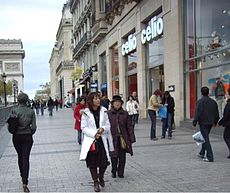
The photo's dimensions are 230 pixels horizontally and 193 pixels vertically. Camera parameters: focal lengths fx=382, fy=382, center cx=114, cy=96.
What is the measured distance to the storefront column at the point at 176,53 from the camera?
16281 mm

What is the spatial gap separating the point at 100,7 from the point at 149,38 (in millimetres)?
13751

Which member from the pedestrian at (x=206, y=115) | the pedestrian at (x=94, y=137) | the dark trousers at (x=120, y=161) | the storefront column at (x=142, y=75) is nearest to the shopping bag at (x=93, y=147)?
the pedestrian at (x=94, y=137)

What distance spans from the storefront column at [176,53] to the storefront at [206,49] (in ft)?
0.77

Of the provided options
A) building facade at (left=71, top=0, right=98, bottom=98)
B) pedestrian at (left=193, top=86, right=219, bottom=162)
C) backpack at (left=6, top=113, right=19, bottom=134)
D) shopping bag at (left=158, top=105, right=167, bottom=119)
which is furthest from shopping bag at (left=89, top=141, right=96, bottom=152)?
building facade at (left=71, top=0, right=98, bottom=98)

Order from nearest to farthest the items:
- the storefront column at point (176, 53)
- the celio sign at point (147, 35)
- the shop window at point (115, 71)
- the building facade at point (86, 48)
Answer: the storefront column at point (176, 53), the celio sign at point (147, 35), the shop window at point (115, 71), the building facade at point (86, 48)

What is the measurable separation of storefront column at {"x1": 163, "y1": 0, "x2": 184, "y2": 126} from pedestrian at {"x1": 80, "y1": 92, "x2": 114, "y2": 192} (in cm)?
1019

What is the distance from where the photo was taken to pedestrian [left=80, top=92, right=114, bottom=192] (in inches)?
248

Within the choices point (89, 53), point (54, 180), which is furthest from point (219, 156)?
point (89, 53)

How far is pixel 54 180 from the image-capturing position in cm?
734

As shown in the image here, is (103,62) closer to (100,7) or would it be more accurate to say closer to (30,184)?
(100,7)

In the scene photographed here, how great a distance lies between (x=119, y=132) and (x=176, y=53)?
9.91 meters

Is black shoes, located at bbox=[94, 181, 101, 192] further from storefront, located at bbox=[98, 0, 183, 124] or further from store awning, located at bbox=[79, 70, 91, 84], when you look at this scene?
store awning, located at bbox=[79, 70, 91, 84]

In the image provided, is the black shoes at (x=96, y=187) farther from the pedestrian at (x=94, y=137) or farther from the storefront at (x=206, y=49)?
the storefront at (x=206, y=49)

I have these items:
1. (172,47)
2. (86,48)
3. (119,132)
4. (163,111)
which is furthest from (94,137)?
(86,48)
